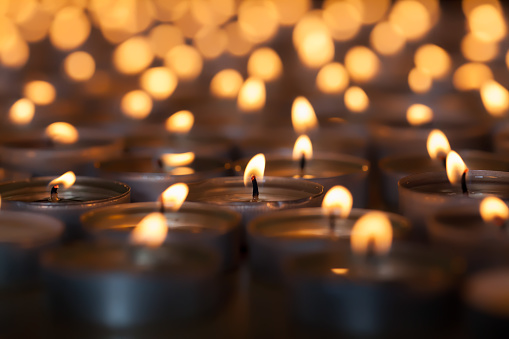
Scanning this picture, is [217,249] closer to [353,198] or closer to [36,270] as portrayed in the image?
[36,270]

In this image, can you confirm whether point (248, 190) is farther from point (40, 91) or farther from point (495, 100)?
point (40, 91)

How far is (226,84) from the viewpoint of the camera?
6.97ft

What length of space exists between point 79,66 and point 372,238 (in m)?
1.86

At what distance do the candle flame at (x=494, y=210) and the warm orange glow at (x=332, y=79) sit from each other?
118 centimetres

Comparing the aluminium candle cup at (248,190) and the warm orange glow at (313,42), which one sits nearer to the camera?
the aluminium candle cup at (248,190)

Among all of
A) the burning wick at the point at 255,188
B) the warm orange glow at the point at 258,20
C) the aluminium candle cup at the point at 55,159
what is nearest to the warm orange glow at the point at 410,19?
the warm orange glow at the point at 258,20

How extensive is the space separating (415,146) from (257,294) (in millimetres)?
647

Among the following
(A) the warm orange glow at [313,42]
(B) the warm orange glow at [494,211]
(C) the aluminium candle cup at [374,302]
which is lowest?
(C) the aluminium candle cup at [374,302]

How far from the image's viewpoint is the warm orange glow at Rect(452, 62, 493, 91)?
1984 mm

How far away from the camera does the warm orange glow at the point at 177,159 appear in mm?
1170

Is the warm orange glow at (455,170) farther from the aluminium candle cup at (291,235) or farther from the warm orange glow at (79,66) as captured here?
the warm orange glow at (79,66)

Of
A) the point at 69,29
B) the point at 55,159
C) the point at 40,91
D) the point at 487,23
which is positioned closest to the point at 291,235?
the point at 55,159

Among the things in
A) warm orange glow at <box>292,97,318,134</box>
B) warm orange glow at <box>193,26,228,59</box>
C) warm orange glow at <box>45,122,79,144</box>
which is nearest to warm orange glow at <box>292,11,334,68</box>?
warm orange glow at <box>193,26,228,59</box>

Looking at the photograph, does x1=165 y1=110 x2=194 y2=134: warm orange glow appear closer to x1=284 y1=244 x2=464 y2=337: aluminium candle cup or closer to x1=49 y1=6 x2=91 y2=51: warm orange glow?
x1=284 y1=244 x2=464 y2=337: aluminium candle cup
